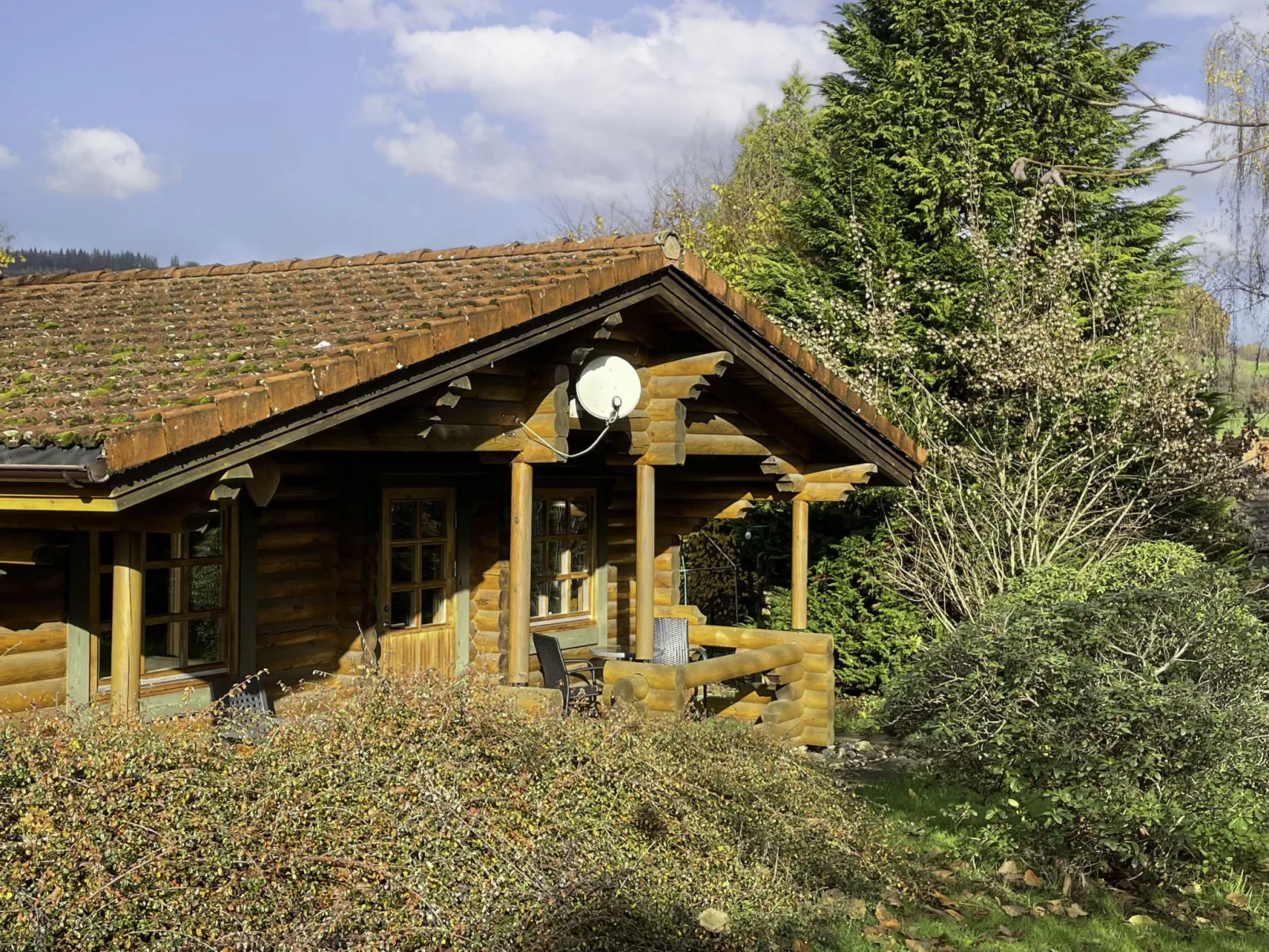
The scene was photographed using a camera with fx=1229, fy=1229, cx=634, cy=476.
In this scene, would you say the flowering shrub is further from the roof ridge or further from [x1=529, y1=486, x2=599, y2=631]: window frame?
the roof ridge

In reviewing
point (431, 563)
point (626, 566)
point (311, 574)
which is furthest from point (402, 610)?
point (626, 566)

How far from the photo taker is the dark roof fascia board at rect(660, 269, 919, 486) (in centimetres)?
933

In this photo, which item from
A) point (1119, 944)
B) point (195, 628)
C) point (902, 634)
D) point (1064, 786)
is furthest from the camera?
point (902, 634)

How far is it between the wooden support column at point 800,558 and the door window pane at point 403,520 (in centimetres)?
374

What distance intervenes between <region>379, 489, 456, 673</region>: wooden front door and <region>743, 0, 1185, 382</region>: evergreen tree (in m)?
7.72

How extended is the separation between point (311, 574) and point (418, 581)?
0.97 meters

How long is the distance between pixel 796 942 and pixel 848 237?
13059mm

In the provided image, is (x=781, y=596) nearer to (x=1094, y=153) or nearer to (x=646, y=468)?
(x=646, y=468)

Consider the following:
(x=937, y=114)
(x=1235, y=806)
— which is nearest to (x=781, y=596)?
(x=937, y=114)

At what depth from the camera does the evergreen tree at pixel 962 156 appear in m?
16.7

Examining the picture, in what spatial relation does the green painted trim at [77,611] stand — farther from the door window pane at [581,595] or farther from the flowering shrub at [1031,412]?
the flowering shrub at [1031,412]

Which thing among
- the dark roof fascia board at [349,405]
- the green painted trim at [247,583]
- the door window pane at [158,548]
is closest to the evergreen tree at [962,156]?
the dark roof fascia board at [349,405]

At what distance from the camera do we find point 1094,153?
1709 cm

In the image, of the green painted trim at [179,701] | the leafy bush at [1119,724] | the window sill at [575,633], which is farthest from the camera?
the window sill at [575,633]
